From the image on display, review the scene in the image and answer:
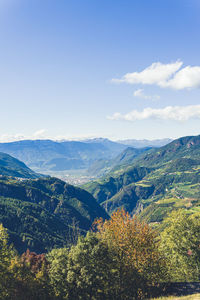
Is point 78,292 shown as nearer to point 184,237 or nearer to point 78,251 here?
point 78,251

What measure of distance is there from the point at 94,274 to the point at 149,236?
15881 mm

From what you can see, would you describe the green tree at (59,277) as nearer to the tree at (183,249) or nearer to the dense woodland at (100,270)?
the dense woodland at (100,270)

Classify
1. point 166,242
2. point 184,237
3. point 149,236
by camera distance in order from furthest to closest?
1. point 166,242
2. point 184,237
3. point 149,236

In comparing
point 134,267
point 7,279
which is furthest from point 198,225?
point 7,279

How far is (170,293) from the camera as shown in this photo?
47281 millimetres

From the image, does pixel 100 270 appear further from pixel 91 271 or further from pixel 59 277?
pixel 59 277

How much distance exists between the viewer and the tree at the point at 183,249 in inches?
2486

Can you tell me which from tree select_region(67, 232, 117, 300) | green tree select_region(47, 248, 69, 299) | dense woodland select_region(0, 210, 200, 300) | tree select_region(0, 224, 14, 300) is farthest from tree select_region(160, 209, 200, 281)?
tree select_region(0, 224, 14, 300)

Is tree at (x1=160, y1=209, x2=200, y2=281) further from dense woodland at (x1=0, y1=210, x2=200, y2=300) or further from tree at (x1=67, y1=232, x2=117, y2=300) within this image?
tree at (x1=67, y1=232, x2=117, y2=300)

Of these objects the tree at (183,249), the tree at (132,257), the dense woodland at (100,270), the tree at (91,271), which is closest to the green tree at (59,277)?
the dense woodland at (100,270)

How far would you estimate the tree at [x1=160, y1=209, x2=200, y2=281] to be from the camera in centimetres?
6316

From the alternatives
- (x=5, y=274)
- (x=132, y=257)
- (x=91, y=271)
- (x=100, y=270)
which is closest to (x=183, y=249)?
(x=132, y=257)

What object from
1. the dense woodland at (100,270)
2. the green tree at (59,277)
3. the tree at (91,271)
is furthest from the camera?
the green tree at (59,277)

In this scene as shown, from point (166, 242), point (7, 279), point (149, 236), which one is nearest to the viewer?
point (7, 279)
